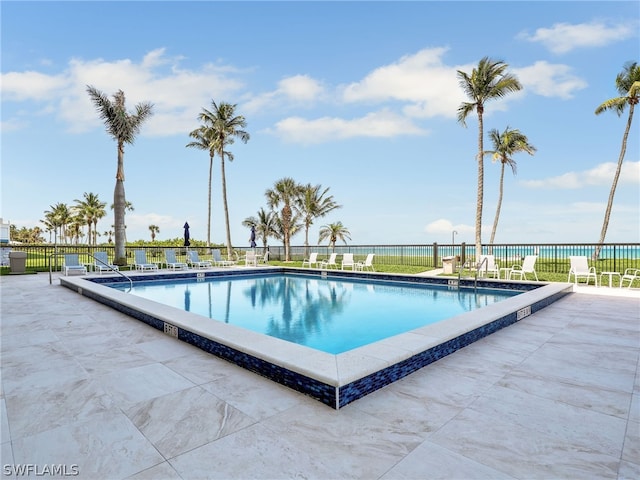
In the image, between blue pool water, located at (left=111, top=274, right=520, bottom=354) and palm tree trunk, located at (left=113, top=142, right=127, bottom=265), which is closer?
blue pool water, located at (left=111, top=274, right=520, bottom=354)

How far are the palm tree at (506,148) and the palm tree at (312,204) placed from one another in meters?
9.29

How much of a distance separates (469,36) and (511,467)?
12852 mm

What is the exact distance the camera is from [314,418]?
87.1 inches

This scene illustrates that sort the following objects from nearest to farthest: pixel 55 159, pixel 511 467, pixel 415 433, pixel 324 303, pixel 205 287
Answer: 1. pixel 511 467
2. pixel 415 433
3. pixel 324 303
4. pixel 205 287
5. pixel 55 159

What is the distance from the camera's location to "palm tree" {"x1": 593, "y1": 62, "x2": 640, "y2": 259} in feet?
44.3

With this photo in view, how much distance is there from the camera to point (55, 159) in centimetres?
1939

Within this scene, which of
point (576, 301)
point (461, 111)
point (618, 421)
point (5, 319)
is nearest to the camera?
point (618, 421)

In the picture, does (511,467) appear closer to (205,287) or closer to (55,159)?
(205,287)

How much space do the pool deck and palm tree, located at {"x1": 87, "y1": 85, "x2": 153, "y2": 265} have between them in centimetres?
1086

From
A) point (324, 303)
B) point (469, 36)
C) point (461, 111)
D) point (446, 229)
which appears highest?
point (469, 36)

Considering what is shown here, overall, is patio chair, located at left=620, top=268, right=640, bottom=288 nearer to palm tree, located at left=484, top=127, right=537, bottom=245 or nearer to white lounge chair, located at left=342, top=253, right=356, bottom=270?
white lounge chair, located at left=342, top=253, right=356, bottom=270

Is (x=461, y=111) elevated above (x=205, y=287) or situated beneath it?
elevated above

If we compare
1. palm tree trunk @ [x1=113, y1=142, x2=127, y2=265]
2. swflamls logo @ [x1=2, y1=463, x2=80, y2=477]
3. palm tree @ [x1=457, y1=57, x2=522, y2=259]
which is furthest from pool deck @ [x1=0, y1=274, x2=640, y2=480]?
palm tree trunk @ [x1=113, y1=142, x2=127, y2=265]

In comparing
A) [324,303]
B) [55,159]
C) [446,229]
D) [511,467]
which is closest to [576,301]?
[324,303]
